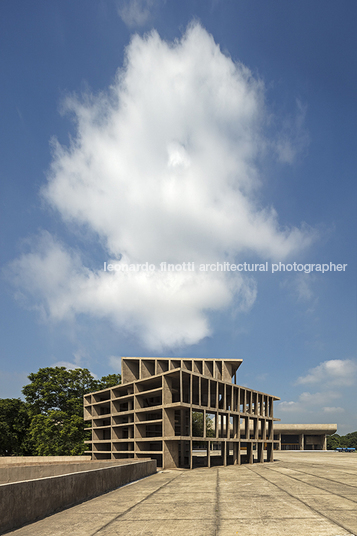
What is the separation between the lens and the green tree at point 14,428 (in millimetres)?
64312

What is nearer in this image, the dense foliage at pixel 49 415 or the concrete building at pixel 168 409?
the concrete building at pixel 168 409

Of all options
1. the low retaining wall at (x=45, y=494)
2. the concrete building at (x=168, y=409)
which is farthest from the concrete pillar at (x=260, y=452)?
the low retaining wall at (x=45, y=494)

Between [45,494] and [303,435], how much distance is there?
401 feet

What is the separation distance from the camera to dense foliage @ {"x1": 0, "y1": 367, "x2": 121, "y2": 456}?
58.8 meters

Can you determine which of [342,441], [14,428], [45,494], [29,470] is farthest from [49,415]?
[342,441]

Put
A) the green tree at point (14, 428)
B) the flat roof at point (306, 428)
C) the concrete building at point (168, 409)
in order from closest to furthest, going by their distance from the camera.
Result: the concrete building at point (168, 409) → the green tree at point (14, 428) → the flat roof at point (306, 428)

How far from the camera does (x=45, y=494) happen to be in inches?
398

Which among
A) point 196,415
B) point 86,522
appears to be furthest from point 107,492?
point 196,415

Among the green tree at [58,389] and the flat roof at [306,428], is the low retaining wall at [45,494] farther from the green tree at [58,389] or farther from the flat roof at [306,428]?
the flat roof at [306,428]

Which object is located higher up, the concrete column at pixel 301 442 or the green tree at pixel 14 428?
the green tree at pixel 14 428

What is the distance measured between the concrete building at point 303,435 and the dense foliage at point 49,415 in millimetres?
67056

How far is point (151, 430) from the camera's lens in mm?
53594

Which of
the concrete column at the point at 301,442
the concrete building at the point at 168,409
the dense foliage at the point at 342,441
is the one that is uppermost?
the concrete building at the point at 168,409

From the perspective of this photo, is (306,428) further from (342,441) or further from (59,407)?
(342,441)
